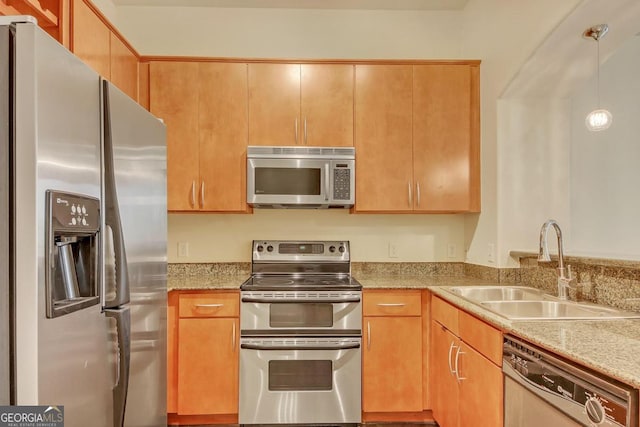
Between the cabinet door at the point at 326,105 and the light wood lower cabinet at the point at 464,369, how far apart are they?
1247mm

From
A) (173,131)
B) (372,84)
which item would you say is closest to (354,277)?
(372,84)

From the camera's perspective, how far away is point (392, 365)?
2457mm

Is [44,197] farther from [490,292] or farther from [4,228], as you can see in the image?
[490,292]

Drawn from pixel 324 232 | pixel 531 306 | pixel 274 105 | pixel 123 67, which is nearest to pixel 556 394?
pixel 531 306

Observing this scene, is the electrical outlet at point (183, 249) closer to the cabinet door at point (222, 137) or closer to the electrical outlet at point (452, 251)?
the cabinet door at point (222, 137)

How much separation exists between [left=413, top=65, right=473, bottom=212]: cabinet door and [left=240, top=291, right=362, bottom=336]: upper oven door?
868 mm

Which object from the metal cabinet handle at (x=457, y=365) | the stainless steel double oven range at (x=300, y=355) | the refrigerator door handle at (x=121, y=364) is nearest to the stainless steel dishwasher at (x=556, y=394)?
the metal cabinet handle at (x=457, y=365)

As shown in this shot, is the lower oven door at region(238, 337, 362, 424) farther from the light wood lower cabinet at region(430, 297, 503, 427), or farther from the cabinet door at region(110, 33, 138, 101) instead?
the cabinet door at region(110, 33, 138, 101)

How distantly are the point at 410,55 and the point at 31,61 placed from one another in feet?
8.76

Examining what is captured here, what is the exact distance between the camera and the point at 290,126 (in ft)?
8.88

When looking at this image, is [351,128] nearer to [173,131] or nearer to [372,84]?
[372,84]

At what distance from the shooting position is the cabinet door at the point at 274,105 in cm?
269

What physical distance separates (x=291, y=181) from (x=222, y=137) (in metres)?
0.55

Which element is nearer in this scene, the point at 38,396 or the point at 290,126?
the point at 38,396
